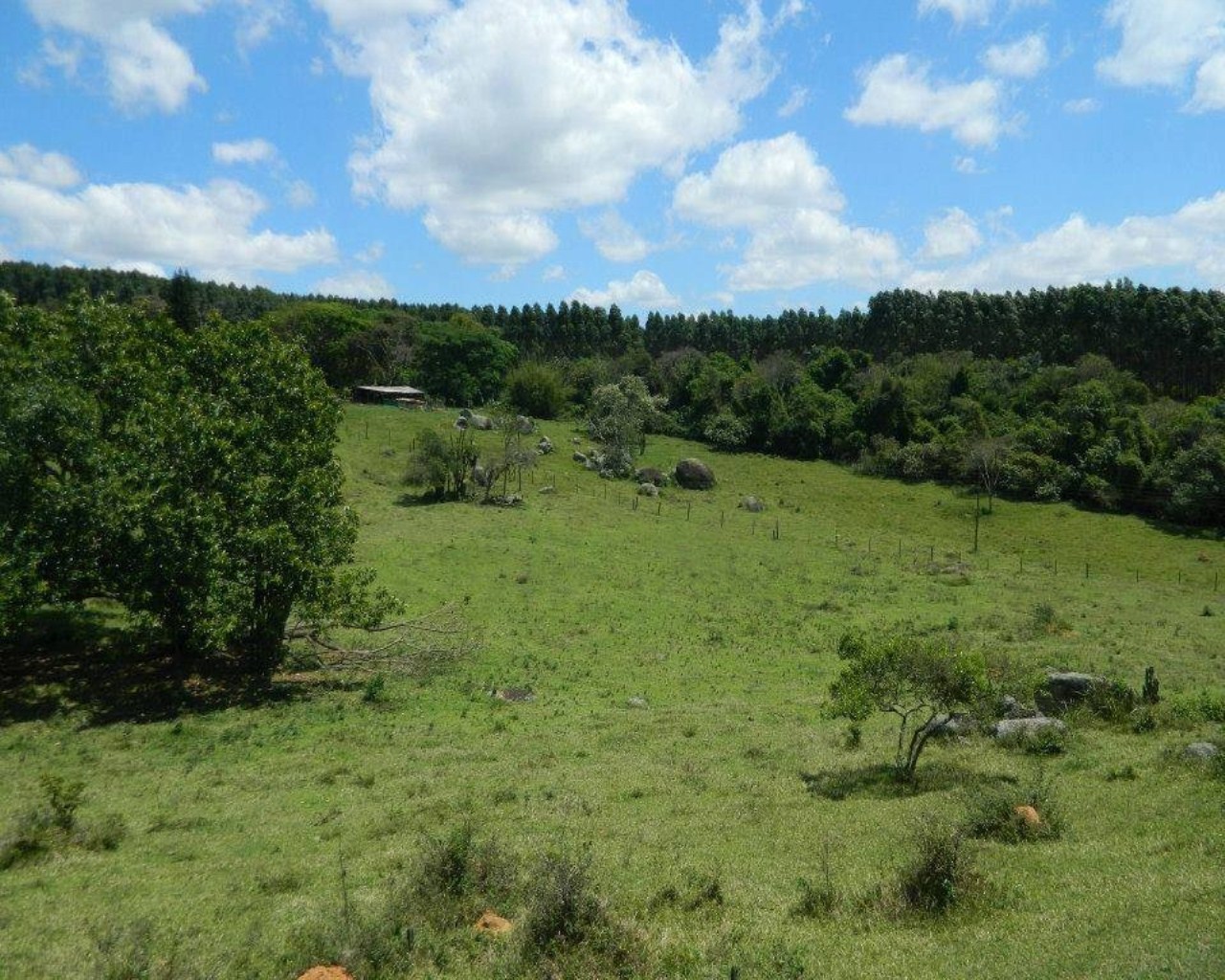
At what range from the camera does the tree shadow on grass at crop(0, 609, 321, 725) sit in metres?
26.0

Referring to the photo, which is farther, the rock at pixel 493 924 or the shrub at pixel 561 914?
the rock at pixel 493 924

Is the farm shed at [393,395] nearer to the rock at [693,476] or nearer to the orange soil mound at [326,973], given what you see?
the rock at [693,476]

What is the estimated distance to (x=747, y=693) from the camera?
30906 mm

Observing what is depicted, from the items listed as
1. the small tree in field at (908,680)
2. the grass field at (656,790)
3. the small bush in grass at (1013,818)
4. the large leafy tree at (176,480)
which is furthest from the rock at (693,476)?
the small bush in grass at (1013,818)

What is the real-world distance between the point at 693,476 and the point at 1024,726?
64.8 m

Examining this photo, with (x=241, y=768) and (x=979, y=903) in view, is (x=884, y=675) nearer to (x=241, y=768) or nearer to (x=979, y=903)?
(x=979, y=903)

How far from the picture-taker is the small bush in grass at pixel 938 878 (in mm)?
12586

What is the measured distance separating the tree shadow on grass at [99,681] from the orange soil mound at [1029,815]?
888 inches

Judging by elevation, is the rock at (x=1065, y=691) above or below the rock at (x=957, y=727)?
above

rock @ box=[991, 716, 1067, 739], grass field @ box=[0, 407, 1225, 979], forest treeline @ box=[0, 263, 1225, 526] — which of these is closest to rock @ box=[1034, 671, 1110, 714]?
grass field @ box=[0, 407, 1225, 979]

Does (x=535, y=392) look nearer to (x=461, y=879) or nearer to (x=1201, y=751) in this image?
(x=1201, y=751)

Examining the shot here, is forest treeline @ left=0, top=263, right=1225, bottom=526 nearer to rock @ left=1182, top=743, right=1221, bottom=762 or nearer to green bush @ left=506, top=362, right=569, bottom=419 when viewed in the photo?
green bush @ left=506, top=362, right=569, bottom=419

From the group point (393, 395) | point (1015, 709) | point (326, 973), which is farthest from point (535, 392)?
point (326, 973)

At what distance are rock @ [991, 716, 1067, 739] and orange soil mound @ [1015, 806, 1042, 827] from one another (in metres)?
7.46
